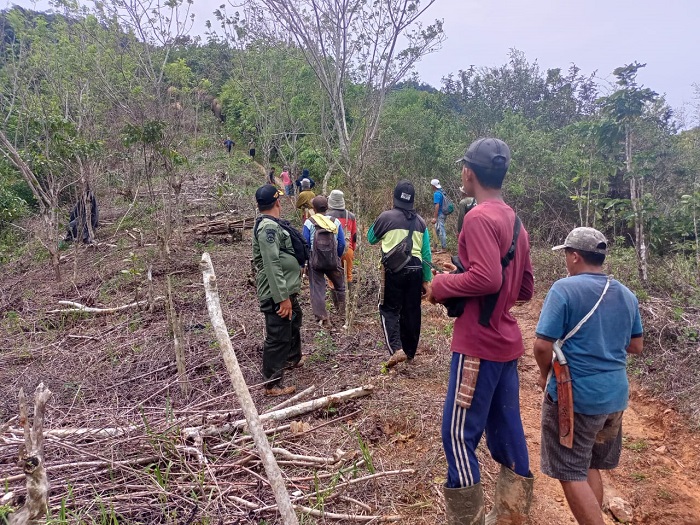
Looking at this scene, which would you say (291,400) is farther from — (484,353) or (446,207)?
(446,207)

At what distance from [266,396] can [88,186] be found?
8187 mm

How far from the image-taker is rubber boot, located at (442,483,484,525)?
2.22 metres

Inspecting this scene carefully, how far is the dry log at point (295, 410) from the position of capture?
3273 millimetres

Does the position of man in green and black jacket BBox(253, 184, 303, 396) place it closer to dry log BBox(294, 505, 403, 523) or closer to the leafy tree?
dry log BBox(294, 505, 403, 523)

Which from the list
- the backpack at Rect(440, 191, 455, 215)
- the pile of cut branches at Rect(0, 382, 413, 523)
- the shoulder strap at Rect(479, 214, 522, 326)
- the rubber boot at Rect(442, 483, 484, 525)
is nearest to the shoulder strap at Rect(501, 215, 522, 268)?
the shoulder strap at Rect(479, 214, 522, 326)

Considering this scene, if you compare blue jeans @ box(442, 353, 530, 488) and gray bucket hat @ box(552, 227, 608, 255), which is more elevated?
gray bucket hat @ box(552, 227, 608, 255)

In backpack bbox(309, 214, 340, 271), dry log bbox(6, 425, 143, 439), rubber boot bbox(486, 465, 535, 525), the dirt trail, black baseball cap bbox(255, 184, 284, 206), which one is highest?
black baseball cap bbox(255, 184, 284, 206)

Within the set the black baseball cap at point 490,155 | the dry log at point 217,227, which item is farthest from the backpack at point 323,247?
the dry log at point 217,227

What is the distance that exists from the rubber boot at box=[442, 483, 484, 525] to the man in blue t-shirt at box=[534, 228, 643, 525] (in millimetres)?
397

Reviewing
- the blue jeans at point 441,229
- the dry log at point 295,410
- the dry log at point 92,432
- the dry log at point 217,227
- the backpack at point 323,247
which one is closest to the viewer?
the dry log at point 92,432

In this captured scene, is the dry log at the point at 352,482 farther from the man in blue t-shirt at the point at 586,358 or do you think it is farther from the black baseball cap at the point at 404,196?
the black baseball cap at the point at 404,196

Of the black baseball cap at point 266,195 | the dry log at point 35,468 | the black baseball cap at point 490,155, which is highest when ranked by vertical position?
the black baseball cap at point 490,155

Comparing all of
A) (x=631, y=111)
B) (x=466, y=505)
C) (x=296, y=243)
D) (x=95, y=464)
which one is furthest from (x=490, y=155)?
(x=631, y=111)

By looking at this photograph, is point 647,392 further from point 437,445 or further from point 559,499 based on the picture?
point 437,445
